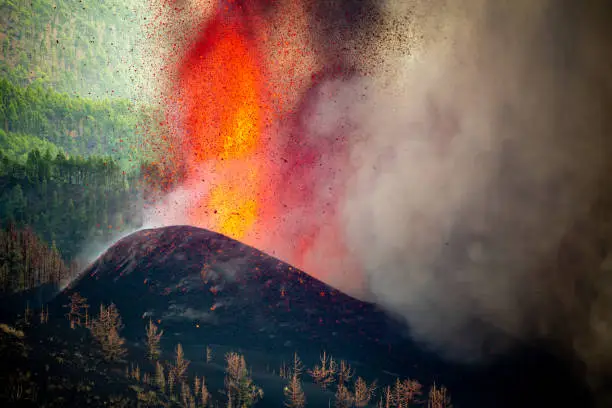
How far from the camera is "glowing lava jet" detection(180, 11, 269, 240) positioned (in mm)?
56406

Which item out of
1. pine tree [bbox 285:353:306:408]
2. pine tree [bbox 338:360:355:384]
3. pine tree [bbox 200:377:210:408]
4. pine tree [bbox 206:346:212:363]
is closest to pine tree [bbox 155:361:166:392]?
pine tree [bbox 200:377:210:408]

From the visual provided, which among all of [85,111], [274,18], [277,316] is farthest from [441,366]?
[85,111]

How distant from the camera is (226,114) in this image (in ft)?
192

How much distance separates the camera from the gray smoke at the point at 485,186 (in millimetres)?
44938

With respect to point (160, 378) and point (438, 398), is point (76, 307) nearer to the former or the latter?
point (160, 378)

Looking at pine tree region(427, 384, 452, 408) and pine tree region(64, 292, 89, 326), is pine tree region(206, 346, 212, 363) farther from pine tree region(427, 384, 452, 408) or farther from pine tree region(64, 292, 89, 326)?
pine tree region(427, 384, 452, 408)

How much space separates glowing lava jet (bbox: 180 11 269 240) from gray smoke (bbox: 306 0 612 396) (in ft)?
28.7

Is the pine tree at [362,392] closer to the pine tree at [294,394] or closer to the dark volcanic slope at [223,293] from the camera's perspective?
the pine tree at [294,394]

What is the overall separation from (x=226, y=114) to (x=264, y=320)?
22780mm

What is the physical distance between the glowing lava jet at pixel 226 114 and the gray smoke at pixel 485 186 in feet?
28.7

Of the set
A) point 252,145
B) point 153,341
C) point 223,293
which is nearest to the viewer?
point 153,341

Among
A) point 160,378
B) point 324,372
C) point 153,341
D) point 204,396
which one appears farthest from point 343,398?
point 153,341

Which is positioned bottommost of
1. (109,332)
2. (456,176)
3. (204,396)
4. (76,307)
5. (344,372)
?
(204,396)

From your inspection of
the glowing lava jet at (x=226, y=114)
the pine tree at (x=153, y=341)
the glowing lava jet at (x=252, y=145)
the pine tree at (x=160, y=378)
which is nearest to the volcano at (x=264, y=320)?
the pine tree at (x=153, y=341)
